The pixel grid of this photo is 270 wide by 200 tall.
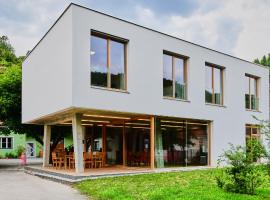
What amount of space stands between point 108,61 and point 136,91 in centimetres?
194

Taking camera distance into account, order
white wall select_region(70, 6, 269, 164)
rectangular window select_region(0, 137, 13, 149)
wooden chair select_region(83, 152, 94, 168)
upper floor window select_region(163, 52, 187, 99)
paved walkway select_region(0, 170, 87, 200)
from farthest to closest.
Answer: rectangular window select_region(0, 137, 13, 149) < upper floor window select_region(163, 52, 187, 99) < wooden chair select_region(83, 152, 94, 168) < white wall select_region(70, 6, 269, 164) < paved walkway select_region(0, 170, 87, 200)

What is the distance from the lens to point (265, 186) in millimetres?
13258

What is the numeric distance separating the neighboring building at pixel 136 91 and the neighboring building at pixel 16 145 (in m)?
28.3

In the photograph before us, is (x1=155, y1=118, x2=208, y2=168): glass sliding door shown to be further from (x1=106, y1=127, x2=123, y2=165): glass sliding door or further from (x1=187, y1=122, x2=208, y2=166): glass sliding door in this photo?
(x1=106, y1=127, x2=123, y2=165): glass sliding door

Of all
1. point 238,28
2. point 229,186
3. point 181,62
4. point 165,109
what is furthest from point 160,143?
point 238,28

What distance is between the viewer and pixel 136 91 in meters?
18.8

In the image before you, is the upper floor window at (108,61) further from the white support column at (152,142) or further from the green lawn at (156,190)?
the green lawn at (156,190)

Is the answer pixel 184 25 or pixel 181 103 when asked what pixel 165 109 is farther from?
pixel 184 25

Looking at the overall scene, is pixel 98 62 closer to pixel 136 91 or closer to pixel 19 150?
pixel 136 91

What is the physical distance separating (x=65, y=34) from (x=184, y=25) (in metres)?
8.02

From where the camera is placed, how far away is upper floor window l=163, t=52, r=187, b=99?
20797mm

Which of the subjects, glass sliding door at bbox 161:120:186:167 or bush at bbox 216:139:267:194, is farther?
glass sliding door at bbox 161:120:186:167

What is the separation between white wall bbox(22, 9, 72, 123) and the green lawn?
153 inches

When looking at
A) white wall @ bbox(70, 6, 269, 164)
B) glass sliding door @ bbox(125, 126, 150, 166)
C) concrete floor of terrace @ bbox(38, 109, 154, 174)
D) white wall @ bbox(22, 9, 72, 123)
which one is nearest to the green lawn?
concrete floor of terrace @ bbox(38, 109, 154, 174)
